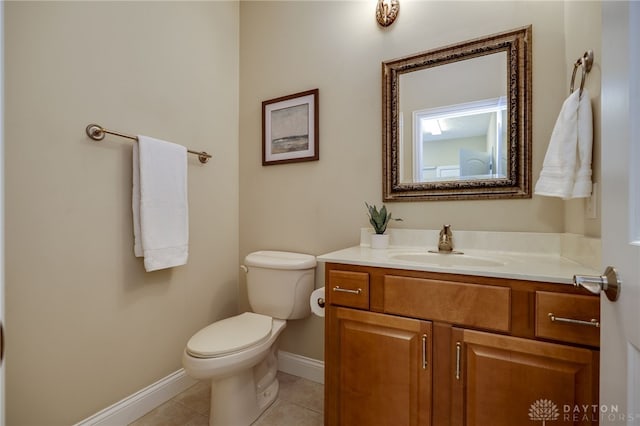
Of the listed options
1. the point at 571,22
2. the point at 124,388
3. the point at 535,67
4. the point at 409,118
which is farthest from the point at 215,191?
the point at 571,22

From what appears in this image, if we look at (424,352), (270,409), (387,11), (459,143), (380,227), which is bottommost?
(270,409)

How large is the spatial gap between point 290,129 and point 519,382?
1677 millimetres

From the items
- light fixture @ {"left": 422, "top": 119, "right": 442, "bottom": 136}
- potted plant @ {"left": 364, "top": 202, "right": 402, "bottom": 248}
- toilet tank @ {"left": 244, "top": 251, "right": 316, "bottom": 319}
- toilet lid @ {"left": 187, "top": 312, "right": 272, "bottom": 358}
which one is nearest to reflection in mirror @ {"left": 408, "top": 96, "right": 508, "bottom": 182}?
light fixture @ {"left": 422, "top": 119, "right": 442, "bottom": 136}

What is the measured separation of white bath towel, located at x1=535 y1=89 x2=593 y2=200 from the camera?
1.00 metres

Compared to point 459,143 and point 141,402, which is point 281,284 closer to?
point 141,402

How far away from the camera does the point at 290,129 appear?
1.88 meters

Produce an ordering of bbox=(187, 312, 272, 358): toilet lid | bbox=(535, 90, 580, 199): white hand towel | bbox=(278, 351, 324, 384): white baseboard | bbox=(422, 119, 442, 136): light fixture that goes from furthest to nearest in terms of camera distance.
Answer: bbox=(278, 351, 324, 384): white baseboard, bbox=(422, 119, 442, 136): light fixture, bbox=(187, 312, 272, 358): toilet lid, bbox=(535, 90, 580, 199): white hand towel

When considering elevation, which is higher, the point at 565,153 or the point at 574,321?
the point at 565,153

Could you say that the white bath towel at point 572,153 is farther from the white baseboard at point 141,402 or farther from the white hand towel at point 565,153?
the white baseboard at point 141,402

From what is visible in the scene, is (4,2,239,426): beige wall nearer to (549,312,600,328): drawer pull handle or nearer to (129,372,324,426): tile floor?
(129,372,324,426): tile floor

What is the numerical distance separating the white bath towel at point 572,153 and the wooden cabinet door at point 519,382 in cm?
55

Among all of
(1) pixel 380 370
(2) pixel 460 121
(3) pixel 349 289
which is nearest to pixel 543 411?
(1) pixel 380 370

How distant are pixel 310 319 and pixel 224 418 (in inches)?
26.5

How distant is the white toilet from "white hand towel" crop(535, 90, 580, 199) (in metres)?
1.17
